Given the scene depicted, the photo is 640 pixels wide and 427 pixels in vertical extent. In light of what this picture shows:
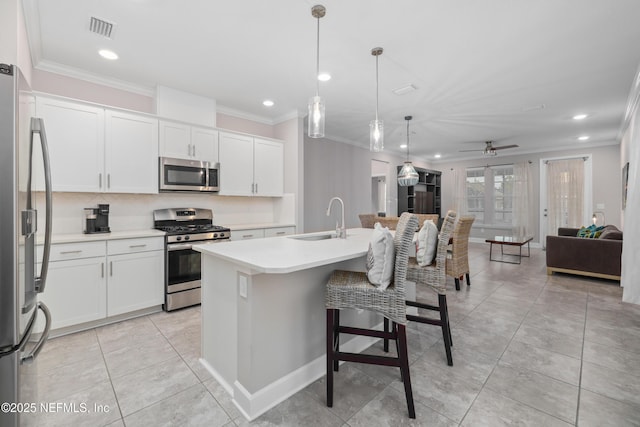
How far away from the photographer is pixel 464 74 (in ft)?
10.3

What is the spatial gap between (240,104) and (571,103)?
15.7 ft

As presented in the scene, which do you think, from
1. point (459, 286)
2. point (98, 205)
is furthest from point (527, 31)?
point (98, 205)

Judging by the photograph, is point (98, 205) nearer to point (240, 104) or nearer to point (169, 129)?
point (169, 129)

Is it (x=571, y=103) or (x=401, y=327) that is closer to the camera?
(x=401, y=327)

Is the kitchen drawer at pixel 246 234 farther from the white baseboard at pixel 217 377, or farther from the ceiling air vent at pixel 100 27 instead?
the ceiling air vent at pixel 100 27

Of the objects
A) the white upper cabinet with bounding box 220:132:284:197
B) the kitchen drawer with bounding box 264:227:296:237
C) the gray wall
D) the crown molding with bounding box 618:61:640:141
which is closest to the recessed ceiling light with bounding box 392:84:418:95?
the white upper cabinet with bounding box 220:132:284:197

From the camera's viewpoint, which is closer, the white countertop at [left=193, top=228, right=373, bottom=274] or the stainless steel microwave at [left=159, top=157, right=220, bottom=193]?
the white countertop at [left=193, top=228, right=373, bottom=274]

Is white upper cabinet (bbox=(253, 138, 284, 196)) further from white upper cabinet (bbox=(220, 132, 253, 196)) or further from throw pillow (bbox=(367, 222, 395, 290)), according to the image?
throw pillow (bbox=(367, 222, 395, 290))

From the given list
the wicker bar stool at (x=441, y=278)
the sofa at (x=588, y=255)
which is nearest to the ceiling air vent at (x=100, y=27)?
the wicker bar stool at (x=441, y=278)

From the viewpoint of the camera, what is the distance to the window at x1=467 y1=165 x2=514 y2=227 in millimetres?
7816

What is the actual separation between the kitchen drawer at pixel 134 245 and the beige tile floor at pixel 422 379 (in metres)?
0.74

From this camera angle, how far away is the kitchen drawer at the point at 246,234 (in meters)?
3.76

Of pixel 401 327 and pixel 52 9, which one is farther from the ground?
pixel 52 9

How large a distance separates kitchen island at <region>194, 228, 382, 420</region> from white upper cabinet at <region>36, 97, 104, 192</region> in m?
1.91
